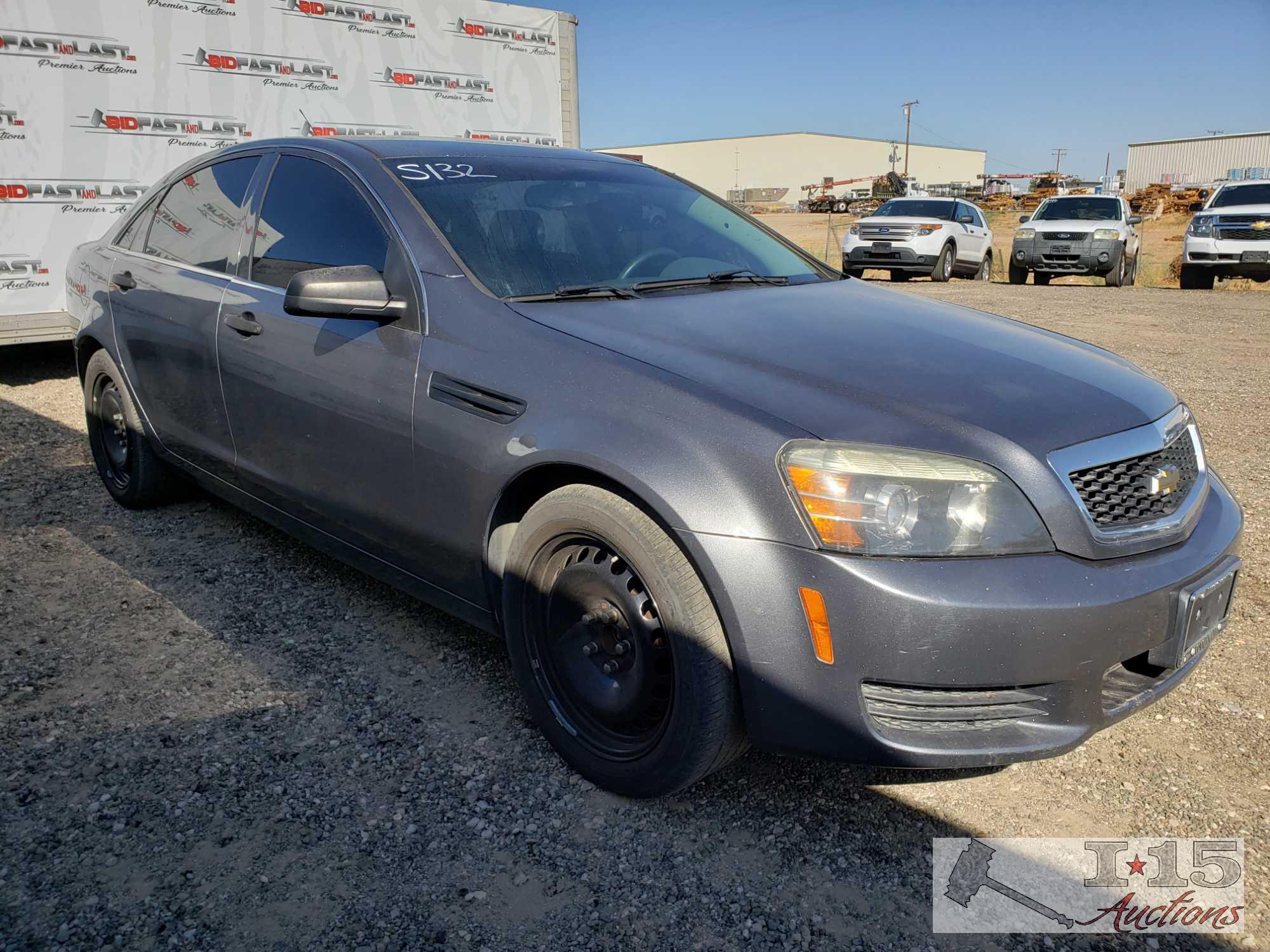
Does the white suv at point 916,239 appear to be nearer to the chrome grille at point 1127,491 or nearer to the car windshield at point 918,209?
the car windshield at point 918,209

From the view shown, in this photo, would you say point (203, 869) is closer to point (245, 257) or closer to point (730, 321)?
point (730, 321)

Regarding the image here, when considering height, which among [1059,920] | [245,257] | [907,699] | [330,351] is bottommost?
[1059,920]

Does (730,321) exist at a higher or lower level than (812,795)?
higher

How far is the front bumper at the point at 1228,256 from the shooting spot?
1570 cm

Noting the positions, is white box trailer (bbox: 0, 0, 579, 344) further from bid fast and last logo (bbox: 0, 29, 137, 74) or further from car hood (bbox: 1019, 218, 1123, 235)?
car hood (bbox: 1019, 218, 1123, 235)

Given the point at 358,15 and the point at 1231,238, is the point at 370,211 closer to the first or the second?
the point at 358,15

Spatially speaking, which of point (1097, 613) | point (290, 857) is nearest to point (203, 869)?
point (290, 857)

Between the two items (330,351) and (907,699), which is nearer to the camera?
(907,699)

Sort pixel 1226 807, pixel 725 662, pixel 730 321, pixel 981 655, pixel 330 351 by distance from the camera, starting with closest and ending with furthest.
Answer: pixel 981 655
pixel 725 662
pixel 1226 807
pixel 730 321
pixel 330 351

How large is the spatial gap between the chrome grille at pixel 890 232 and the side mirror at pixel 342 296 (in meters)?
16.2

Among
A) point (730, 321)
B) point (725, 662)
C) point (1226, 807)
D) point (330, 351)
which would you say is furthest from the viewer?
point (330, 351)

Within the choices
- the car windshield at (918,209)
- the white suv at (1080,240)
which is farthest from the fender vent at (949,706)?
the white suv at (1080,240)

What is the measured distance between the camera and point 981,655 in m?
2.02

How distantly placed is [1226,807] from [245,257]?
11.5ft
